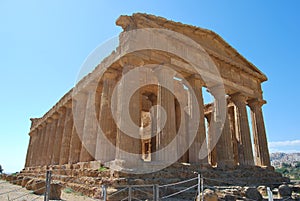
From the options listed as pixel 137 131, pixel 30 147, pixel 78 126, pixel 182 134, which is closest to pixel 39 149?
pixel 30 147

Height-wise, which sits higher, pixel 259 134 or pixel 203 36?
pixel 203 36

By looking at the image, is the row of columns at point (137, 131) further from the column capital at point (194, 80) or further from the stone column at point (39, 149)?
the stone column at point (39, 149)

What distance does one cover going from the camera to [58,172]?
1764cm

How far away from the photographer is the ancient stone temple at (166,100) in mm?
12969

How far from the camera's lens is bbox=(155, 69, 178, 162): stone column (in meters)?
12.6

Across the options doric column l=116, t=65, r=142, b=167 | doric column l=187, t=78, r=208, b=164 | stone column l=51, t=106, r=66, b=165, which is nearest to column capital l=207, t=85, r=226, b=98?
doric column l=187, t=78, r=208, b=164

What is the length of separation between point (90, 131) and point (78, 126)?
3099mm

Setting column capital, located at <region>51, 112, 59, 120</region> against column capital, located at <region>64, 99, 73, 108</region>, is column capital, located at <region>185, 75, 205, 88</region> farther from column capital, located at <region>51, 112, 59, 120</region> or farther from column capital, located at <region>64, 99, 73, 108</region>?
column capital, located at <region>51, 112, 59, 120</region>

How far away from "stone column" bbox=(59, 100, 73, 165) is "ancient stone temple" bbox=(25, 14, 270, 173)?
9 cm

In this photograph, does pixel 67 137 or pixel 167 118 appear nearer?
pixel 167 118

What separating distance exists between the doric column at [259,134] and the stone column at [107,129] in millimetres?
12223

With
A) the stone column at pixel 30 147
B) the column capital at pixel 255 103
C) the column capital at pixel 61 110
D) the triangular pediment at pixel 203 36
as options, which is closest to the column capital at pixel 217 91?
the triangular pediment at pixel 203 36

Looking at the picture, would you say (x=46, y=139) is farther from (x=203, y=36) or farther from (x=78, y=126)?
(x=203, y=36)

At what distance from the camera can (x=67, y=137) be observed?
21484 millimetres
